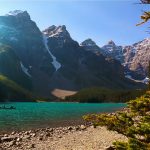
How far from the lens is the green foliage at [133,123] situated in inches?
453

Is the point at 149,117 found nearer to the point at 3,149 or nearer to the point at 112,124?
the point at 112,124

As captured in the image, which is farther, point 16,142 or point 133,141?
point 16,142

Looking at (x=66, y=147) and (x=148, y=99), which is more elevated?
(x=148, y=99)

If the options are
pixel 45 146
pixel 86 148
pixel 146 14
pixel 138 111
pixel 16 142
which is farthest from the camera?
pixel 16 142

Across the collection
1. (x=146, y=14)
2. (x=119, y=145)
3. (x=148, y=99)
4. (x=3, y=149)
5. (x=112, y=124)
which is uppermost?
(x=146, y=14)

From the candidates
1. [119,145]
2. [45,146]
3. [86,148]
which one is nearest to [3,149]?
[45,146]

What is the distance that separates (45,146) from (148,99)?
23125 mm

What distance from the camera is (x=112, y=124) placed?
479 inches

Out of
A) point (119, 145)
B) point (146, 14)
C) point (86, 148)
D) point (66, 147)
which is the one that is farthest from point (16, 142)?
point (146, 14)

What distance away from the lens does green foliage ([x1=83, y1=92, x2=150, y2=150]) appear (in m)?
11.5

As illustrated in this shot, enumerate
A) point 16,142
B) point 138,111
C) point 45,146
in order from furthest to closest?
point 16,142, point 45,146, point 138,111

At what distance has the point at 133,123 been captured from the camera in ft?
39.7

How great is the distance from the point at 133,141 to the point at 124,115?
1044mm

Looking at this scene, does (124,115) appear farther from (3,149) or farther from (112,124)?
(3,149)
